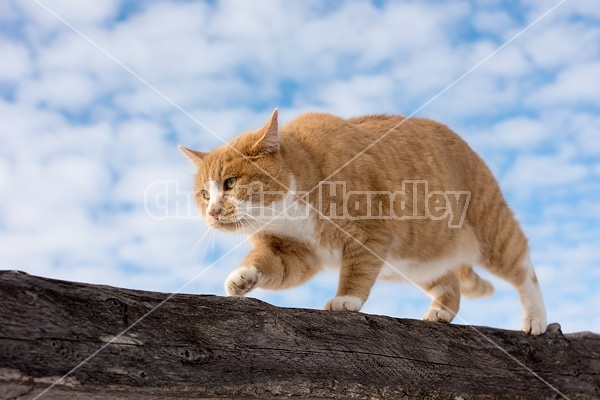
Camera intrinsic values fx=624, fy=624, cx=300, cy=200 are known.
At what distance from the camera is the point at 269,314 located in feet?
7.87

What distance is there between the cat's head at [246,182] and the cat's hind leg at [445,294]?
1377 mm

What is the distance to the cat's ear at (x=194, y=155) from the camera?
12.8ft

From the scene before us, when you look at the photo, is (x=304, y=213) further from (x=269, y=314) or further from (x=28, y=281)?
(x=28, y=281)

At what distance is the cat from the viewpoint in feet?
11.4

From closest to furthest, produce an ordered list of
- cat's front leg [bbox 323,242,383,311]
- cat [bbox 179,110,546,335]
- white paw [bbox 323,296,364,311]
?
1. white paw [bbox 323,296,364,311]
2. cat's front leg [bbox 323,242,383,311]
3. cat [bbox 179,110,546,335]

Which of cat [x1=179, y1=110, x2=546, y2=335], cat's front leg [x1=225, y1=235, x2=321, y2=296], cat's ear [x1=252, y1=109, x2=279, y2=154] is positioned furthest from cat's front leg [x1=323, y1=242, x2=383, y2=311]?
cat's ear [x1=252, y1=109, x2=279, y2=154]

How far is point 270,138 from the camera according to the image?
3555mm

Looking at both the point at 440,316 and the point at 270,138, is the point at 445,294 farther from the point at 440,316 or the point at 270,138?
the point at 270,138

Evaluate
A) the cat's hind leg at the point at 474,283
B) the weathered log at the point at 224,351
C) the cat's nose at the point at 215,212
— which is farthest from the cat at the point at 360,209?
the weathered log at the point at 224,351

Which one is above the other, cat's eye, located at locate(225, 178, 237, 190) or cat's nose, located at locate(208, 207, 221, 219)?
cat's eye, located at locate(225, 178, 237, 190)

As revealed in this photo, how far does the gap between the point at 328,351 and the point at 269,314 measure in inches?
11.2

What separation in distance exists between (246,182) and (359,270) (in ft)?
2.63

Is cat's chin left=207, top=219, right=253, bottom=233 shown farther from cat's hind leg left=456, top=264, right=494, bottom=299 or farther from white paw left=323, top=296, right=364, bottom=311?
cat's hind leg left=456, top=264, right=494, bottom=299

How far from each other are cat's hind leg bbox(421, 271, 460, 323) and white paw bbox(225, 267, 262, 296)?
136cm
